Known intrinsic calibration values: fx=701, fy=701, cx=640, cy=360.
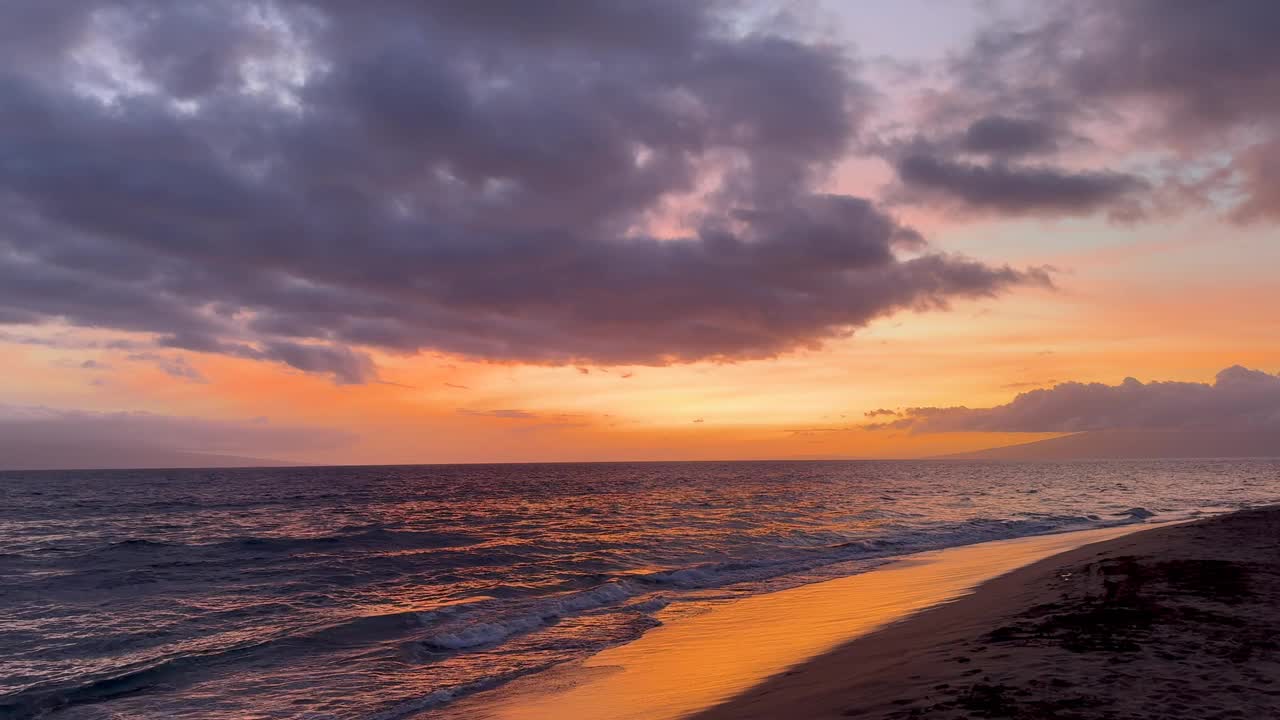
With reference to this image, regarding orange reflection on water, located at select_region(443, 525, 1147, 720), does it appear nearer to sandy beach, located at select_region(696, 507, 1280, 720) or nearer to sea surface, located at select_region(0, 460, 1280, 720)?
sandy beach, located at select_region(696, 507, 1280, 720)

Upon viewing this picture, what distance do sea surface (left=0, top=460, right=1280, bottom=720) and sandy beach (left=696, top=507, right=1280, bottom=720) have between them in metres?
6.76

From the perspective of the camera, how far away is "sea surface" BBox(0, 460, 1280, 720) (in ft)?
48.3

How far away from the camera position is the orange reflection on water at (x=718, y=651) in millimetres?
12023

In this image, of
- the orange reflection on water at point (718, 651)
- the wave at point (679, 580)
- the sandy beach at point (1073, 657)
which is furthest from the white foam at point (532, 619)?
the sandy beach at point (1073, 657)

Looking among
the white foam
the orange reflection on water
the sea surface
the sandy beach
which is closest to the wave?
the white foam

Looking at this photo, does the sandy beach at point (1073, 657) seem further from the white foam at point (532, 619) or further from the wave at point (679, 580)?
the wave at point (679, 580)

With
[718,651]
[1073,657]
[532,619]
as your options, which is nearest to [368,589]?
[532,619]

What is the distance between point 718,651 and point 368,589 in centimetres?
1542

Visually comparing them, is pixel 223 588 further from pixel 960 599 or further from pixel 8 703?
pixel 960 599

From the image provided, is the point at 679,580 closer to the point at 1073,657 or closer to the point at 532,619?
the point at 532,619

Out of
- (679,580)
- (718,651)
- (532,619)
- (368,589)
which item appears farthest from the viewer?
(679,580)

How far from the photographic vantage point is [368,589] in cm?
2534

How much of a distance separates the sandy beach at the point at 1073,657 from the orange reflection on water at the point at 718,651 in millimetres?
869

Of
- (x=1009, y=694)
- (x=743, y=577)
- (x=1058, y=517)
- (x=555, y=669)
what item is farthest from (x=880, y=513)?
(x=1009, y=694)
